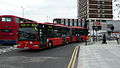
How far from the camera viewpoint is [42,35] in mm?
19172

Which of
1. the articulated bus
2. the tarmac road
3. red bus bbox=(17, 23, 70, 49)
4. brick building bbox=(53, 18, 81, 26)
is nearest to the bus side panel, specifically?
the articulated bus

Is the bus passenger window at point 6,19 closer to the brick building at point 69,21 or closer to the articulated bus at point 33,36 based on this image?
the articulated bus at point 33,36

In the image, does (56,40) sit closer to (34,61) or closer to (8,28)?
(8,28)

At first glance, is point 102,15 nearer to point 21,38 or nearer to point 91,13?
point 91,13

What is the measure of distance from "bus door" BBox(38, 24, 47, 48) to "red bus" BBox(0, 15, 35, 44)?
5839 millimetres

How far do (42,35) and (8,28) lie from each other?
6.90 m

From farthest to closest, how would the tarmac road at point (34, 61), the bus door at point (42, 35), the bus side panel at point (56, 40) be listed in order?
the bus side panel at point (56, 40) < the bus door at point (42, 35) < the tarmac road at point (34, 61)

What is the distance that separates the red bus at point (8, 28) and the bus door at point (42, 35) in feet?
19.2

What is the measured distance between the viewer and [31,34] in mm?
17812

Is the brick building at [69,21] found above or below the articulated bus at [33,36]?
above

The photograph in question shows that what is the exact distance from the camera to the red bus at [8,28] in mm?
24078

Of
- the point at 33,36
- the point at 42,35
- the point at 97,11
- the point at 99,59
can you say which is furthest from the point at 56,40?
the point at 97,11

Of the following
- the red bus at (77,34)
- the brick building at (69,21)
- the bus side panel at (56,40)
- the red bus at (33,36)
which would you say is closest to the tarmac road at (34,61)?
the red bus at (33,36)

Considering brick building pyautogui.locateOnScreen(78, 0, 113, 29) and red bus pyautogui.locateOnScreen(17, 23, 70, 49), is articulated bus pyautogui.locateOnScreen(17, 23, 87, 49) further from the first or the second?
brick building pyautogui.locateOnScreen(78, 0, 113, 29)
